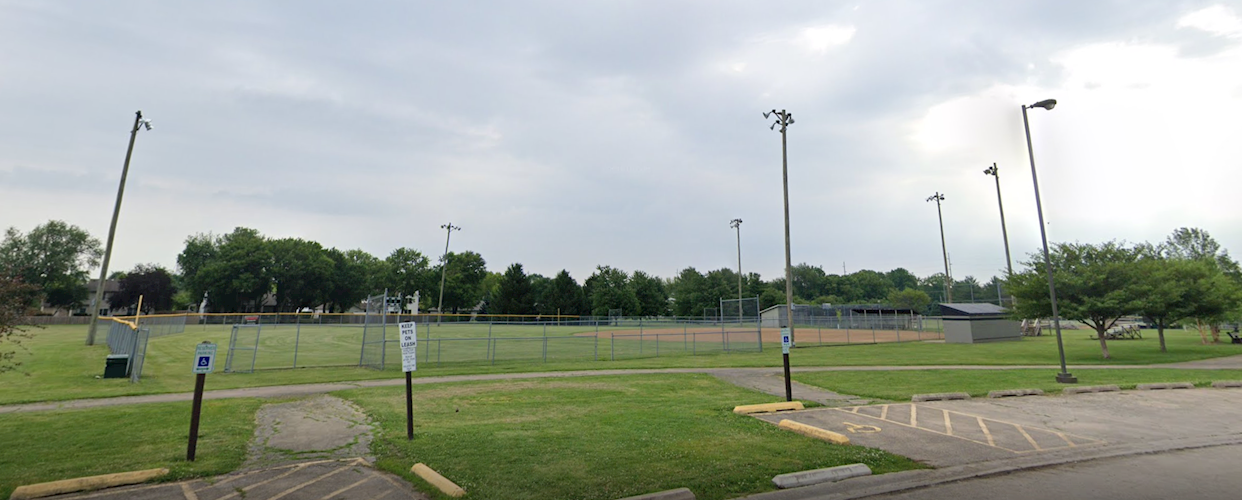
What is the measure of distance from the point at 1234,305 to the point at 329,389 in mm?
41962

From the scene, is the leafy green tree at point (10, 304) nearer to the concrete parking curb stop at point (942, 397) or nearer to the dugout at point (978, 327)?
the concrete parking curb stop at point (942, 397)

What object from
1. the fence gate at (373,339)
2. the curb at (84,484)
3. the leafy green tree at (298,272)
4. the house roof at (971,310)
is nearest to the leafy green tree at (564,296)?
the leafy green tree at (298,272)

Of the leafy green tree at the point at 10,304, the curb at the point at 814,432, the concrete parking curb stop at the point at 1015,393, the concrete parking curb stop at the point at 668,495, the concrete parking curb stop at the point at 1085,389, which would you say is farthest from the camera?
the concrete parking curb stop at the point at 1085,389

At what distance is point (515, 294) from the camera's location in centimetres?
9250

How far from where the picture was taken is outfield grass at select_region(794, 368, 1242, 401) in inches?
612

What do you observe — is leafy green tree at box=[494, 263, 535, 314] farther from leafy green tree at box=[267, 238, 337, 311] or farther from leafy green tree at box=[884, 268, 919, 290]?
leafy green tree at box=[884, 268, 919, 290]

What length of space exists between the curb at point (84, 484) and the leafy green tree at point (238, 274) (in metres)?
89.1

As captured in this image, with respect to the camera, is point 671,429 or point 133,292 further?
point 133,292

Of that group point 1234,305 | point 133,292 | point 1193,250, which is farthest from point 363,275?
point 1193,250

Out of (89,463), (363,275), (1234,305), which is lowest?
(89,463)

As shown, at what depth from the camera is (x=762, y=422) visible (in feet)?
34.8

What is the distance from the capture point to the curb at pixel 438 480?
6.15m

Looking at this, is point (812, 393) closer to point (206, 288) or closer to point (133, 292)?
point (206, 288)

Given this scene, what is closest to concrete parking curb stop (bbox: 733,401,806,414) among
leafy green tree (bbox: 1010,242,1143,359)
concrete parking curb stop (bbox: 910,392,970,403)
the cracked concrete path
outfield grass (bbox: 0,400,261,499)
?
concrete parking curb stop (bbox: 910,392,970,403)
